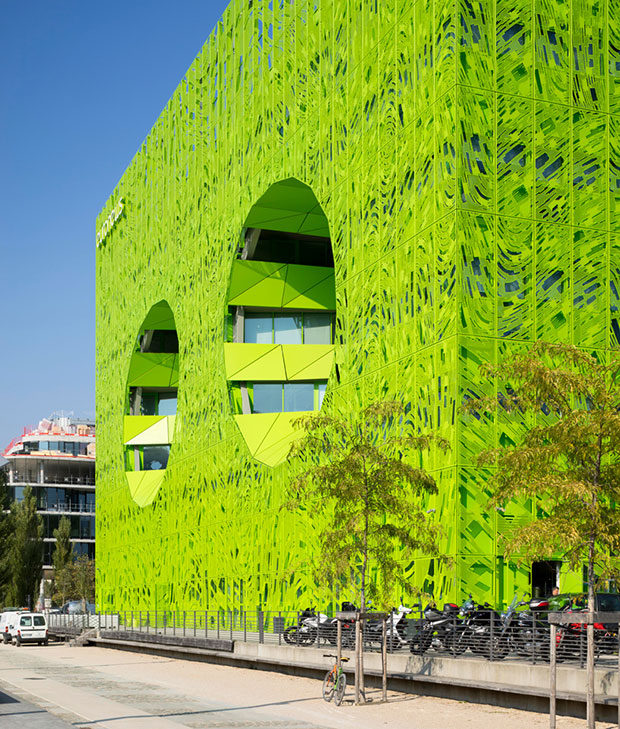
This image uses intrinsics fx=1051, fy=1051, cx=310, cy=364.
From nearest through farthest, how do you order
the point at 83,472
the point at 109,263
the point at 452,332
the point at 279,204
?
1. the point at 452,332
2. the point at 279,204
3. the point at 109,263
4. the point at 83,472

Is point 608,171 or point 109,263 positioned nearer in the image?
point 608,171

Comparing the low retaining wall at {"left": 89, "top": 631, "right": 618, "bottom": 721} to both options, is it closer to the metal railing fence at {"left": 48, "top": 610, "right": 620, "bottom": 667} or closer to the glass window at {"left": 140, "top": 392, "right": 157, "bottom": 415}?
the metal railing fence at {"left": 48, "top": 610, "right": 620, "bottom": 667}

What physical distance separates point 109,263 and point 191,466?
2401 centimetres

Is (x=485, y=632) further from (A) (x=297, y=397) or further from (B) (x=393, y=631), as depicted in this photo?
(A) (x=297, y=397)

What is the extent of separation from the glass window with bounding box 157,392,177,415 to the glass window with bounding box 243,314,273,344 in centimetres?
1992

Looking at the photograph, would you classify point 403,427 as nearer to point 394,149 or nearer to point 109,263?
point 394,149

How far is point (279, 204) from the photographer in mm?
43344

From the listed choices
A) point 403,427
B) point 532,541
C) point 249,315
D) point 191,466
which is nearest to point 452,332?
point 403,427

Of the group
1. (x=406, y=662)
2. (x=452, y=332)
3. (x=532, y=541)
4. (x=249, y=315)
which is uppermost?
(x=249, y=315)

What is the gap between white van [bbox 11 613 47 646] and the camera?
56125mm

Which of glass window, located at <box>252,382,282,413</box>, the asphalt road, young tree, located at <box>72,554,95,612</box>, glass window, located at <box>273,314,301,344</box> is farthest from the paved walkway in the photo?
young tree, located at <box>72,554,95,612</box>

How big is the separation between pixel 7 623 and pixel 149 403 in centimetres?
1613

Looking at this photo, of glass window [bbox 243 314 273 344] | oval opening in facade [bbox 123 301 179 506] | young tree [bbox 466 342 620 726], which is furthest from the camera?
oval opening in facade [bbox 123 301 179 506]

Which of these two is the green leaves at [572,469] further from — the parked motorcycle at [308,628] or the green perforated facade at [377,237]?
the parked motorcycle at [308,628]
